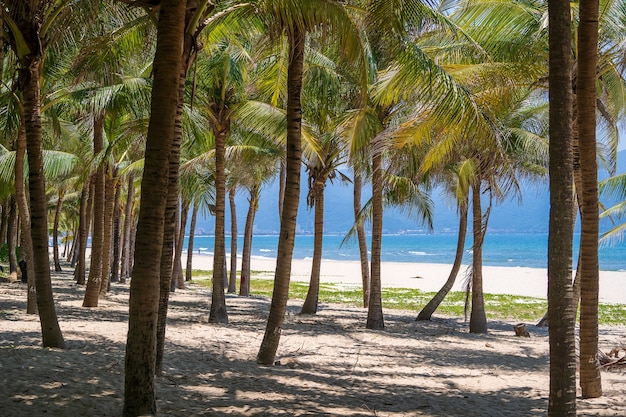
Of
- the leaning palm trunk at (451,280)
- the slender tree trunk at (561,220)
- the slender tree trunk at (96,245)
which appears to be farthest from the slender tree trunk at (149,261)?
the leaning palm trunk at (451,280)

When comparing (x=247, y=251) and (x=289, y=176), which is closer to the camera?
(x=289, y=176)

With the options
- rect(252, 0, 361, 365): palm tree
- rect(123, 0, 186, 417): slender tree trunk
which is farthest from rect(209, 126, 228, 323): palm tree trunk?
rect(123, 0, 186, 417): slender tree trunk

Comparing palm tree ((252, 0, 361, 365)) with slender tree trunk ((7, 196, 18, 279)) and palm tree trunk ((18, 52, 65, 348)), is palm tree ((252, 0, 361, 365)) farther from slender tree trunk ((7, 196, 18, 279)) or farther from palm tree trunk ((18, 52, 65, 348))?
slender tree trunk ((7, 196, 18, 279))

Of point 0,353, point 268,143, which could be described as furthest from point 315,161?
point 0,353

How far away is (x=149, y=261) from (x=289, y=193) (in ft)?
12.9

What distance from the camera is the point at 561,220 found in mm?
5344

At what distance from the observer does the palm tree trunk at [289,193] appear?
9.17 meters

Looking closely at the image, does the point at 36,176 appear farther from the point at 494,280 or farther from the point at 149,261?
the point at 494,280

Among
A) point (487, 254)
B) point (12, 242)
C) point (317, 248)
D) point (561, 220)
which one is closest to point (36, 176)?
point (561, 220)

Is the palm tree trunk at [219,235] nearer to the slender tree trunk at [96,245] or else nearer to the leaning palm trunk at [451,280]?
the slender tree trunk at [96,245]

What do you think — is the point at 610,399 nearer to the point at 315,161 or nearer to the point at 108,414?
the point at 108,414

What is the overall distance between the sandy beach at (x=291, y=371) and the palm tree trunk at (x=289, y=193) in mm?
613

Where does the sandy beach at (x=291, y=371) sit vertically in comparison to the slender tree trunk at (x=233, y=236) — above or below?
below

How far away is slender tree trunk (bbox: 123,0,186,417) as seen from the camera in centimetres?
545
